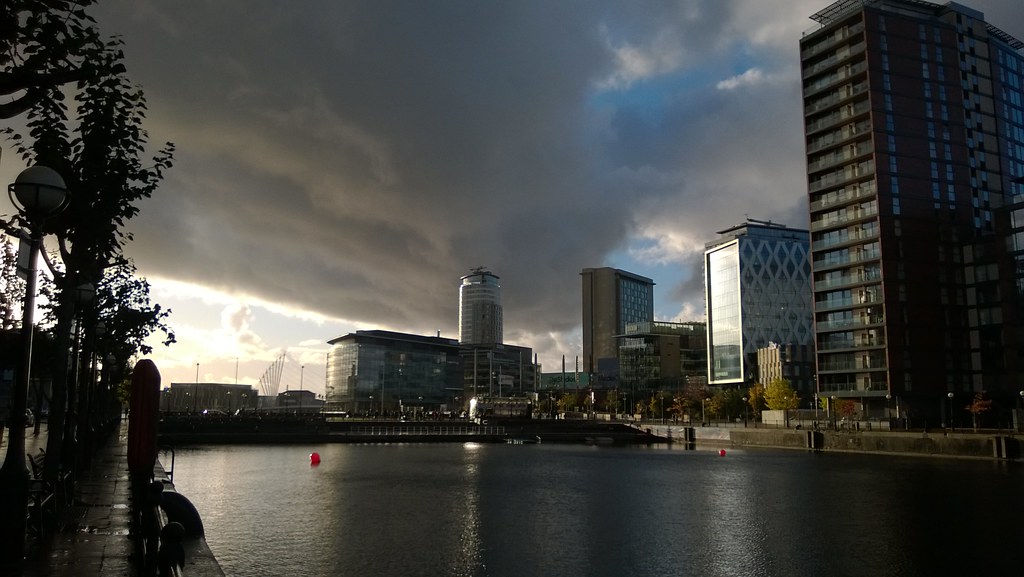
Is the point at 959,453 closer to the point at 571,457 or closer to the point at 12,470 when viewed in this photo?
the point at 571,457

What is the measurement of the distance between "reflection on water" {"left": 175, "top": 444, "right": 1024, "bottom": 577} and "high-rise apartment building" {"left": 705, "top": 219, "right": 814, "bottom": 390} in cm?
11717

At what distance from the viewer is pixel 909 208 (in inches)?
4058

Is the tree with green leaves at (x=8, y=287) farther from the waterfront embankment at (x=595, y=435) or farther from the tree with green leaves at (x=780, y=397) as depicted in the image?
the tree with green leaves at (x=780, y=397)

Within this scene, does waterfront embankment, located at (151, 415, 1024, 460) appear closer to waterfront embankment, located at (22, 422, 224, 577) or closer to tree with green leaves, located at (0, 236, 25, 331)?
tree with green leaves, located at (0, 236, 25, 331)

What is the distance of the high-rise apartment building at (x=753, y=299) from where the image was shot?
181 m

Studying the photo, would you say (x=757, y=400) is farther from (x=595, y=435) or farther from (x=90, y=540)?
(x=90, y=540)

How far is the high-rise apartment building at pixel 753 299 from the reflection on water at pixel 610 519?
384 ft

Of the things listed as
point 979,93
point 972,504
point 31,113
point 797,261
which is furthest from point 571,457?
point 797,261

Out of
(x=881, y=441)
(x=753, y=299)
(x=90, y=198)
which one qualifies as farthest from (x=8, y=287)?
(x=753, y=299)

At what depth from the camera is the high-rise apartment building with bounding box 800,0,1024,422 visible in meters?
99.9

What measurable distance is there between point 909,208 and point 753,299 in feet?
270

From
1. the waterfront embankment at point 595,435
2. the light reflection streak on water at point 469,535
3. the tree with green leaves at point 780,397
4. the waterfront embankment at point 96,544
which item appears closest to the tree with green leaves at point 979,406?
the waterfront embankment at point 595,435

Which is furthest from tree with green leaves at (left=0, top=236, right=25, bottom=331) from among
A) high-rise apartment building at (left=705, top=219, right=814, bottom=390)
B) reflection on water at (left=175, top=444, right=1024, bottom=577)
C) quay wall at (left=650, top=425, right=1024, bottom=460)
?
high-rise apartment building at (left=705, top=219, right=814, bottom=390)

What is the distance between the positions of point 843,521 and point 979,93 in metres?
104
